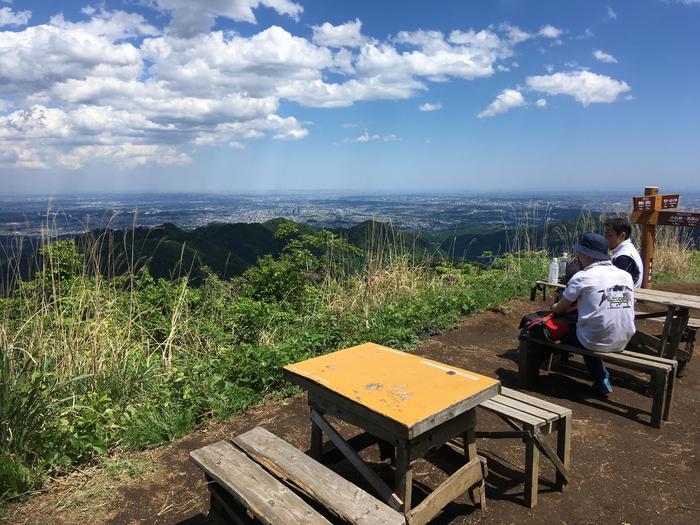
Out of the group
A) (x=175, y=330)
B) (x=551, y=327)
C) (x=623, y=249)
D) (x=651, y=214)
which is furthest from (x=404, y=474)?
(x=651, y=214)

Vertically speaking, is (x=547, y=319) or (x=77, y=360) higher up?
(x=547, y=319)

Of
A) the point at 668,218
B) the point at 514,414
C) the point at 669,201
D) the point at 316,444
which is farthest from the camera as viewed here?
the point at 669,201

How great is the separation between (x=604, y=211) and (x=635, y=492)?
7.73 m

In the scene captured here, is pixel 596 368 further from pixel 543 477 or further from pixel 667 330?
pixel 543 477

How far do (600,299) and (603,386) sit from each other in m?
0.82

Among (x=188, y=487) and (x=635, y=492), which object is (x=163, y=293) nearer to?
(x=188, y=487)

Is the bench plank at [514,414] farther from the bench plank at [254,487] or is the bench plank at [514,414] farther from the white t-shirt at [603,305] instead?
the white t-shirt at [603,305]

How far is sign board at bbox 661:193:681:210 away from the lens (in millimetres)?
6272

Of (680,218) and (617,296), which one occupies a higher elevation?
(680,218)

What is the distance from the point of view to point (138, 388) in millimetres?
3512

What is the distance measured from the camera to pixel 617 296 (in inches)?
134

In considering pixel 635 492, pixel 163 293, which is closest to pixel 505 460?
pixel 635 492

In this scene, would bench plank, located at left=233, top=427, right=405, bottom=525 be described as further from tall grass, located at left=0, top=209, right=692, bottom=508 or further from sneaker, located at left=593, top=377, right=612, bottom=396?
sneaker, located at left=593, top=377, right=612, bottom=396

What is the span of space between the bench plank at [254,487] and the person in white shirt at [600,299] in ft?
8.30
